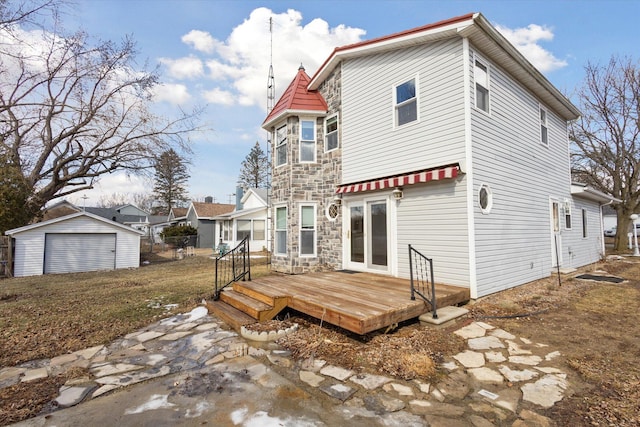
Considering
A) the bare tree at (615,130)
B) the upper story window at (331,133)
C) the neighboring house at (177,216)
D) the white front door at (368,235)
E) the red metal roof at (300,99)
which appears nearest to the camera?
the white front door at (368,235)

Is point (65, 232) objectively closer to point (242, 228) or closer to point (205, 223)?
point (242, 228)

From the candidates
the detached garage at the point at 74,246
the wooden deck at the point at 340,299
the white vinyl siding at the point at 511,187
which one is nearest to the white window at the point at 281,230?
the wooden deck at the point at 340,299

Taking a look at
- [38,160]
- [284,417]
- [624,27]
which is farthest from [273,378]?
[38,160]

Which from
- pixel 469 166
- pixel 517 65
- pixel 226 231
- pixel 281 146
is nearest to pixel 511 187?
pixel 469 166

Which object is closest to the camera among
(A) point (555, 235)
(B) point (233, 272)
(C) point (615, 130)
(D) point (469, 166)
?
(D) point (469, 166)

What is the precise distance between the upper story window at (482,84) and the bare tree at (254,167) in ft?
122

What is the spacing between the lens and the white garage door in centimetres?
1281

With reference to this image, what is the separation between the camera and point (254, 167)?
4234 cm

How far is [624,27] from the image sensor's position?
10.5m

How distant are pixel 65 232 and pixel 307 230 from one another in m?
11.4

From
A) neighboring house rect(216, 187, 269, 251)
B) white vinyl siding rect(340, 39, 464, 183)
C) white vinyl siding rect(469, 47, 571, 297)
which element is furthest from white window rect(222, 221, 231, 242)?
white vinyl siding rect(469, 47, 571, 297)

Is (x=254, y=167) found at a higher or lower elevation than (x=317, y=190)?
higher

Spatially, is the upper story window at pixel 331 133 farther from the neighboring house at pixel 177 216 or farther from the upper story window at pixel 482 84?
the neighboring house at pixel 177 216

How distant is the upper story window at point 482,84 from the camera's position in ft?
20.6
